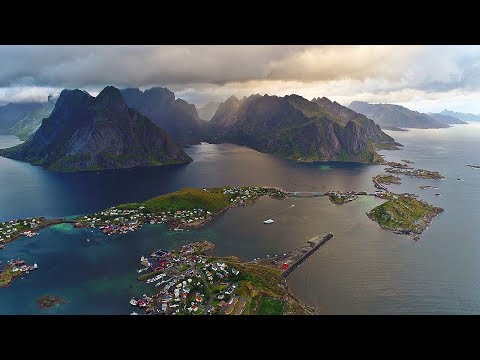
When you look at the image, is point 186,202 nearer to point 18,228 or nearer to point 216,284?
point 18,228

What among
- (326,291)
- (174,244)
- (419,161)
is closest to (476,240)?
(326,291)

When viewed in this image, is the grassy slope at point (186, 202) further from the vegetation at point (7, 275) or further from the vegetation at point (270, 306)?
the vegetation at point (270, 306)

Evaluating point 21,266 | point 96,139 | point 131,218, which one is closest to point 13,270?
point 21,266

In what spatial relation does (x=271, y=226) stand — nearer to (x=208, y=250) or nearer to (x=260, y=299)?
(x=208, y=250)

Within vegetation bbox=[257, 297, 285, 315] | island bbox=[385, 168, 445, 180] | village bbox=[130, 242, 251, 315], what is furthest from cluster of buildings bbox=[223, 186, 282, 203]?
island bbox=[385, 168, 445, 180]

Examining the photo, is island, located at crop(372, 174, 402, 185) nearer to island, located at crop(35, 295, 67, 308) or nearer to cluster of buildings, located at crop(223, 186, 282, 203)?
cluster of buildings, located at crop(223, 186, 282, 203)

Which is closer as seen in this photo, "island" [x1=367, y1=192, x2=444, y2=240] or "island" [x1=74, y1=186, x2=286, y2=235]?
"island" [x1=74, y1=186, x2=286, y2=235]
